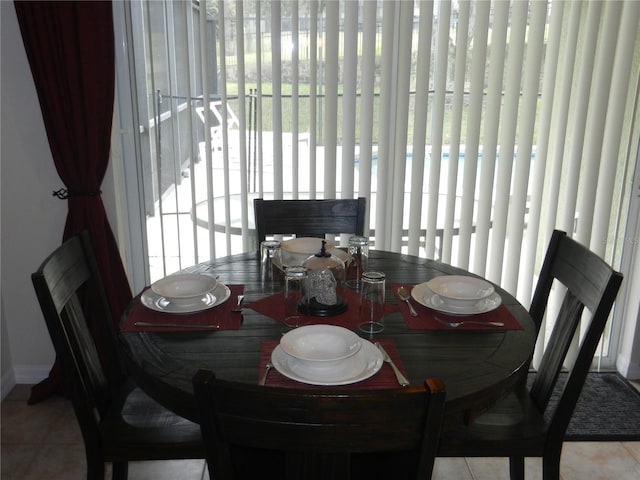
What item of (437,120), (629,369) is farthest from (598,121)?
(629,369)

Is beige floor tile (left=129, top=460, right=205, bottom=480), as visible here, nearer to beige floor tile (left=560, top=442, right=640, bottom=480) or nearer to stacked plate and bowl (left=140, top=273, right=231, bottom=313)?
stacked plate and bowl (left=140, top=273, right=231, bottom=313)

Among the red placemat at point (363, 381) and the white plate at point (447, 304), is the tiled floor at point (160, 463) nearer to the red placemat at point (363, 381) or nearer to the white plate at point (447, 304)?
the white plate at point (447, 304)

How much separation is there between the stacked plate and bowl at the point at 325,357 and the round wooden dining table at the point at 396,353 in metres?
0.04

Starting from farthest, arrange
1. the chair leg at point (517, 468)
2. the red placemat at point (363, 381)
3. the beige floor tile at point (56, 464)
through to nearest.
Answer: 1. the beige floor tile at point (56, 464)
2. the chair leg at point (517, 468)
3. the red placemat at point (363, 381)

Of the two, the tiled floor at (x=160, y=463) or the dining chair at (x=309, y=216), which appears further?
the dining chair at (x=309, y=216)

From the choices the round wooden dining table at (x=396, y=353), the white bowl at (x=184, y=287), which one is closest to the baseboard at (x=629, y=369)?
the round wooden dining table at (x=396, y=353)

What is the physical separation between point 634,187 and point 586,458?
1227 mm

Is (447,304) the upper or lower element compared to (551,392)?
upper

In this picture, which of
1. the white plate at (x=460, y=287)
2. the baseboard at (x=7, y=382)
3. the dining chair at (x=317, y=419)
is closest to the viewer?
the dining chair at (x=317, y=419)

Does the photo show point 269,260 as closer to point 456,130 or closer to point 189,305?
point 189,305

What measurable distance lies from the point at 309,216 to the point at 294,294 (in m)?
0.81

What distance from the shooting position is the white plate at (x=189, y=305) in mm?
1723

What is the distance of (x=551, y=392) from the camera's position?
5.83 ft

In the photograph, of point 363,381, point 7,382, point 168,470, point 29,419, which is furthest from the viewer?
point 7,382
